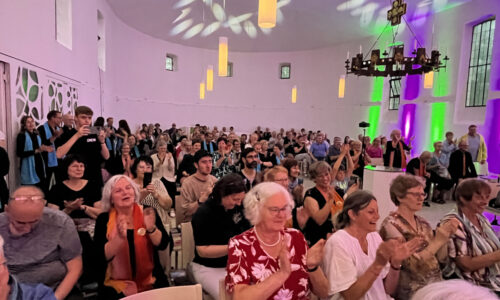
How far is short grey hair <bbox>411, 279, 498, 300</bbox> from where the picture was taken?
4.19ft

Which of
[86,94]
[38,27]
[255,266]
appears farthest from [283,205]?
[86,94]

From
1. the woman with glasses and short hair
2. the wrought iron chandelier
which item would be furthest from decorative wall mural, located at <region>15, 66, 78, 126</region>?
the wrought iron chandelier

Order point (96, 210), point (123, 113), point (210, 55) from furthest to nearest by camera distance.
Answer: point (210, 55) → point (123, 113) → point (96, 210)

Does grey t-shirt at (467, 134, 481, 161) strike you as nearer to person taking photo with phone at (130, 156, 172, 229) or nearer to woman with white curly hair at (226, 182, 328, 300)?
person taking photo with phone at (130, 156, 172, 229)

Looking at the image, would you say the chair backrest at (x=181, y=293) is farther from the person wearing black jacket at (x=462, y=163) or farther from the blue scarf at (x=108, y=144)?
the person wearing black jacket at (x=462, y=163)

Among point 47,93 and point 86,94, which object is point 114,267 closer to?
point 47,93

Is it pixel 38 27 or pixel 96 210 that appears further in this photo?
pixel 38 27

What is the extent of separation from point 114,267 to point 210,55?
17.6m

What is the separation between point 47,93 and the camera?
21.5ft

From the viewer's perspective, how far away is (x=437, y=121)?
11.7 metres

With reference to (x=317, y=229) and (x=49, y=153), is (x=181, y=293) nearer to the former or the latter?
(x=317, y=229)

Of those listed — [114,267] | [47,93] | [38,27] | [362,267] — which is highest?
[38,27]

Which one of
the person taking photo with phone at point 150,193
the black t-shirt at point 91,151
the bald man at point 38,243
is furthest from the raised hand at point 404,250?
the black t-shirt at point 91,151

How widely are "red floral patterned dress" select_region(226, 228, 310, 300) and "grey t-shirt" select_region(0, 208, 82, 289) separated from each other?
3.38 ft
